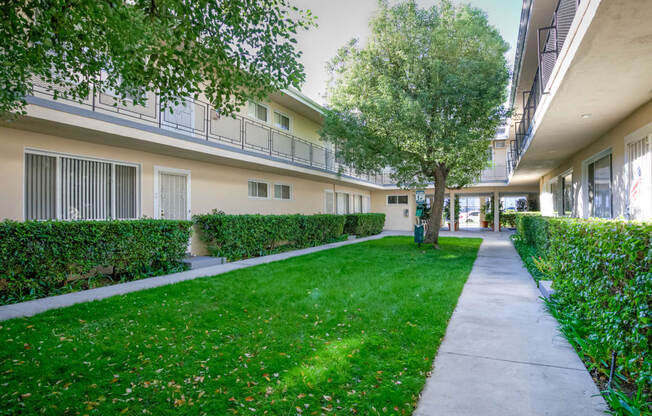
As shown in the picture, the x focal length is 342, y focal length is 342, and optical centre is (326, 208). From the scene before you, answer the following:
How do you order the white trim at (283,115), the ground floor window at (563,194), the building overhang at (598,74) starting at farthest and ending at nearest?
the white trim at (283,115) < the ground floor window at (563,194) < the building overhang at (598,74)

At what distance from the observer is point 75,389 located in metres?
2.90

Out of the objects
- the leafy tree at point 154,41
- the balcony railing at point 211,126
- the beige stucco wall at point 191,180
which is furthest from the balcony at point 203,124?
the beige stucco wall at point 191,180

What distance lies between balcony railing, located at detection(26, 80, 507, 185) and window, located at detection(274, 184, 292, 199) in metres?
1.45

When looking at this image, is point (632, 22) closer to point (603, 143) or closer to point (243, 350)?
point (243, 350)

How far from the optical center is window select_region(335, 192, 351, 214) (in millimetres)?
20781

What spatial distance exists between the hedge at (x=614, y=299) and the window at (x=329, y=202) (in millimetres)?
14729

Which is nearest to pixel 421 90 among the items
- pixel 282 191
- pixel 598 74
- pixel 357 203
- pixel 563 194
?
pixel 598 74

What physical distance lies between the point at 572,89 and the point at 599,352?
13.3 ft

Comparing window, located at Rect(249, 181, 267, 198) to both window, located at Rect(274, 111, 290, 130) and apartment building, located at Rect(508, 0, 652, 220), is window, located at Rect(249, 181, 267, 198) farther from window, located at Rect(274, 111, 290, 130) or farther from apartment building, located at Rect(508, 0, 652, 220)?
apartment building, located at Rect(508, 0, 652, 220)

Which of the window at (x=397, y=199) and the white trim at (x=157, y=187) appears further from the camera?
the window at (x=397, y=199)

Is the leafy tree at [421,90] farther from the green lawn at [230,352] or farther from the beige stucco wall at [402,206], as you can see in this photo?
the beige stucco wall at [402,206]

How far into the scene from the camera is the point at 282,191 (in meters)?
15.5

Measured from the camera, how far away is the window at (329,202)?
62.5 ft

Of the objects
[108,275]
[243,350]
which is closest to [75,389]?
[243,350]
